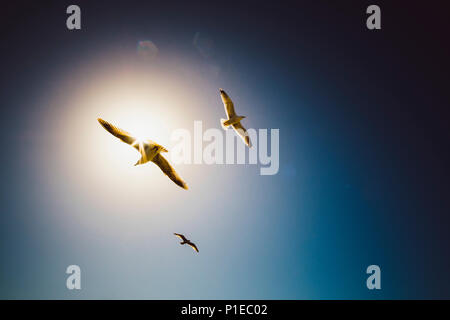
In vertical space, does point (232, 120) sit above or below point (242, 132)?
above

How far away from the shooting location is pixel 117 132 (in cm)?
241

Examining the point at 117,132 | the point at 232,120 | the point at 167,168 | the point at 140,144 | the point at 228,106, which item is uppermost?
the point at 228,106

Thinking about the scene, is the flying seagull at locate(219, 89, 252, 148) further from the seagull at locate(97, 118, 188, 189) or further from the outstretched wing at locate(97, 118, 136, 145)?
the outstretched wing at locate(97, 118, 136, 145)

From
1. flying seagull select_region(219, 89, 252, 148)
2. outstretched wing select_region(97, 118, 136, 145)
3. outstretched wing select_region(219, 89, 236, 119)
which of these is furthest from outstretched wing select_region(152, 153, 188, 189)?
outstretched wing select_region(219, 89, 236, 119)

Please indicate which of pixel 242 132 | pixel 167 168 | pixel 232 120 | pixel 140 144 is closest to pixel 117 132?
pixel 140 144

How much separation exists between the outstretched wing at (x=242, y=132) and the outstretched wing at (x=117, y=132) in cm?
113

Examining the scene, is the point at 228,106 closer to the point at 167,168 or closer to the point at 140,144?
the point at 167,168

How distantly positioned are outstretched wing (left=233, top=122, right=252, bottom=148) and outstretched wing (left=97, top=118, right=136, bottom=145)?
1134 millimetres

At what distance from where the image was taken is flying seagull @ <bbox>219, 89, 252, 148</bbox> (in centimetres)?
291

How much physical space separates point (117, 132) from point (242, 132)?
1319 millimetres
